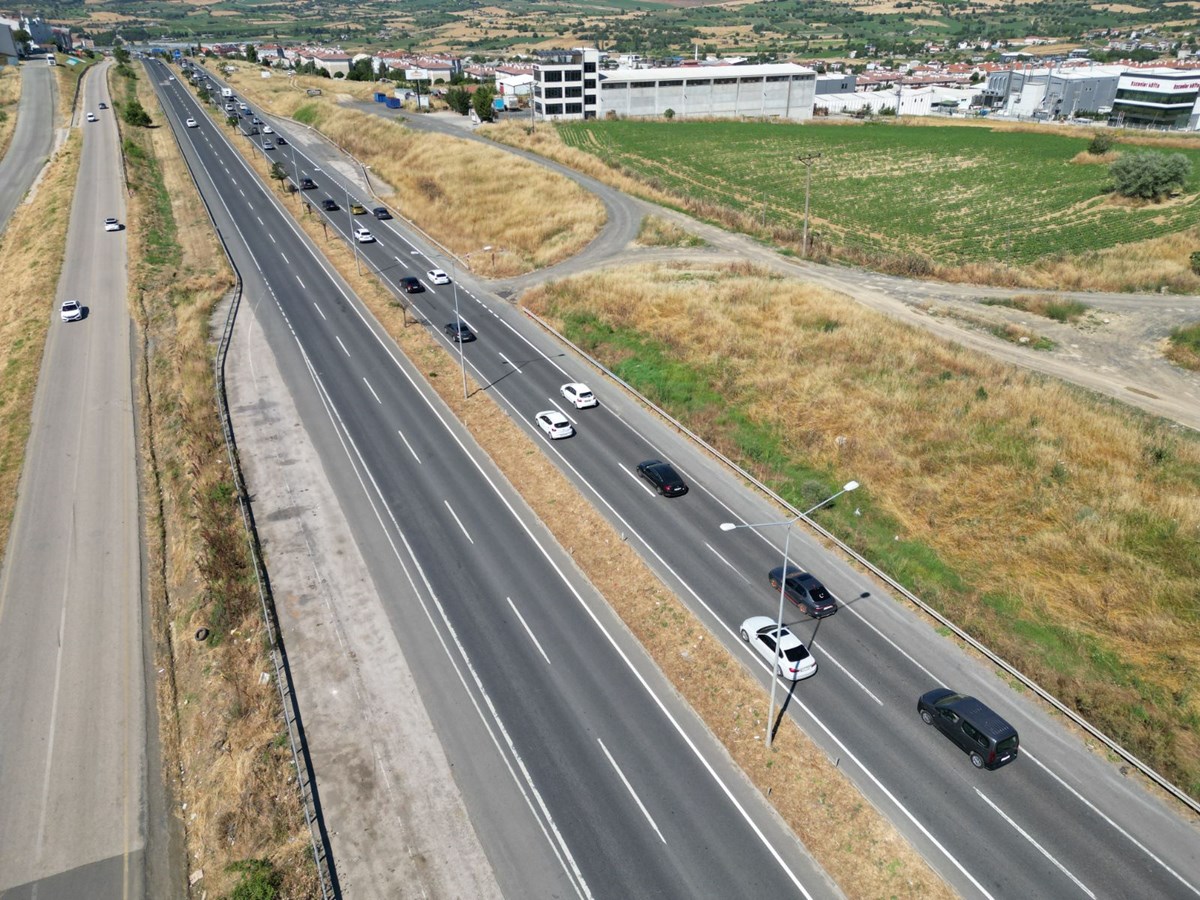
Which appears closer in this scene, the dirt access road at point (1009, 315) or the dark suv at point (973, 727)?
the dark suv at point (973, 727)

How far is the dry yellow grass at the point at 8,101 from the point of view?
423ft

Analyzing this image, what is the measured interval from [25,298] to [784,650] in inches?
3166

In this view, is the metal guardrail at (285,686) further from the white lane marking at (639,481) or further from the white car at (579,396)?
the white car at (579,396)

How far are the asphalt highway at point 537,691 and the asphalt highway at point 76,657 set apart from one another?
1163 centimetres

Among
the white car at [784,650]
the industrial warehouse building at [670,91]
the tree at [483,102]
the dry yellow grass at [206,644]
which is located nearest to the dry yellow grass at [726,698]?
the white car at [784,650]

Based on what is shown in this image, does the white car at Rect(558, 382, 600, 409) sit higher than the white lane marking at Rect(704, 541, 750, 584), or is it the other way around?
the white car at Rect(558, 382, 600, 409)

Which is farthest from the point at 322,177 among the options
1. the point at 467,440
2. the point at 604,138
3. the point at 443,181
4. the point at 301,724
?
the point at 301,724

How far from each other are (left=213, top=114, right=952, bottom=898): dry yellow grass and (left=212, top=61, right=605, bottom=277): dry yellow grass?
43.3m

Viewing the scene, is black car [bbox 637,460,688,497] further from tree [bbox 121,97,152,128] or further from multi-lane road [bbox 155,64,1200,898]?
tree [bbox 121,97,152,128]

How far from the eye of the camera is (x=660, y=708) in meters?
30.7

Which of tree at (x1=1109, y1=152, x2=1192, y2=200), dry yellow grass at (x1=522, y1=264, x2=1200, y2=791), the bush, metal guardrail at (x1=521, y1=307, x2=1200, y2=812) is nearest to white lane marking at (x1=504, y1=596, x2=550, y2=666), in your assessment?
metal guardrail at (x1=521, y1=307, x2=1200, y2=812)

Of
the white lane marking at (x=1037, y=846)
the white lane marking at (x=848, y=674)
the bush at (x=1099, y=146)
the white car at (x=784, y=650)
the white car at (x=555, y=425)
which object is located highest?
the bush at (x=1099, y=146)

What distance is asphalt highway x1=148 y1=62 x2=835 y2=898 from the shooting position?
82.1 ft

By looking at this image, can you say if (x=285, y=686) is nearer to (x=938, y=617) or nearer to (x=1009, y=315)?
(x=938, y=617)
